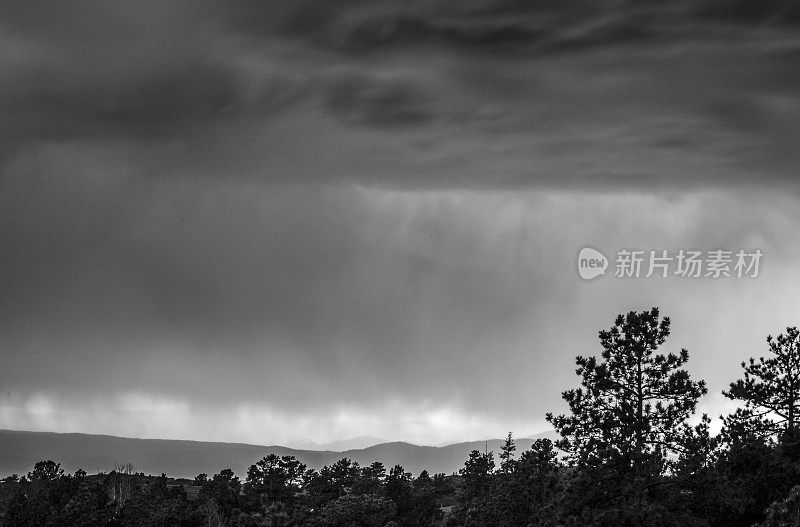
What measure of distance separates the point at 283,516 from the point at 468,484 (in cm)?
6427

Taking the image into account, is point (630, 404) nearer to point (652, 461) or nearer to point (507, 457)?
point (652, 461)

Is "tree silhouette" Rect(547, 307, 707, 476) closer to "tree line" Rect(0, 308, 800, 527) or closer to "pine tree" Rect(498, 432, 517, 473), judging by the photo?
"tree line" Rect(0, 308, 800, 527)

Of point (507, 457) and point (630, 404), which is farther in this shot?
point (507, 457)

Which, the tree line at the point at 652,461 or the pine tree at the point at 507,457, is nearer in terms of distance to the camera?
the tree line at the point at 652,461

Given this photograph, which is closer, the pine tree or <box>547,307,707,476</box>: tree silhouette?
<box>547,307,707,476</box>: tree silhouette

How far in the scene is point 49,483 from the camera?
14500cm

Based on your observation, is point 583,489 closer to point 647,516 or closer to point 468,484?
point 647,516

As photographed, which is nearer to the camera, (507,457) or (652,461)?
(652,461)

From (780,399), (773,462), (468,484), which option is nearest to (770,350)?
(780,399)

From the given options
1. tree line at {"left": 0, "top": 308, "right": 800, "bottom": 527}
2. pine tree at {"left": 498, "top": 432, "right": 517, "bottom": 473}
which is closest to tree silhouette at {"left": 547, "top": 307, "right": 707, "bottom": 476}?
tree line at {"left": 0, "top": 308, "right": 800, "bottom": 527}

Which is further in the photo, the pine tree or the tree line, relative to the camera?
the pine tree

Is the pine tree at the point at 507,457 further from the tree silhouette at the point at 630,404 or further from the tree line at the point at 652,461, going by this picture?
the tree silhouette at the point at 630,404

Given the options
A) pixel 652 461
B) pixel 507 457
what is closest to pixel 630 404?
pixel 652 461

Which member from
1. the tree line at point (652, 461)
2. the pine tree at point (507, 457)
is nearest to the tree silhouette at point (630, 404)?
the tree line at point (652, 461)
